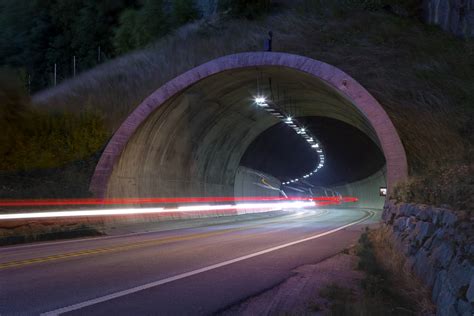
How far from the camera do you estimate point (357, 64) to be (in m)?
28.9

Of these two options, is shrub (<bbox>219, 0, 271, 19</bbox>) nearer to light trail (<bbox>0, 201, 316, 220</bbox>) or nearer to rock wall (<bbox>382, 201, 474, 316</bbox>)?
light trail (<bbox>0, 201, 316, 220</bbox>)

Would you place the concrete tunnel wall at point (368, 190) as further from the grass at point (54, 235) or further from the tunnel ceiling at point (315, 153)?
the grass at point (54, 235)

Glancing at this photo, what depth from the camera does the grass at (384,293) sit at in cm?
759

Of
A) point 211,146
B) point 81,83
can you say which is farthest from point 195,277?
point 81,83

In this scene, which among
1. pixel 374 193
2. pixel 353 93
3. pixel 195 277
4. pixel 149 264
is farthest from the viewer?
pixel 374 193

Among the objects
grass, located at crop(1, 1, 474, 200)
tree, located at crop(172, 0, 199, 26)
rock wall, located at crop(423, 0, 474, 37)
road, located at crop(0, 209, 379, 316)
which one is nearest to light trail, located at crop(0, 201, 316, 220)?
A: road, located at crop(0, 209, 379, 316)

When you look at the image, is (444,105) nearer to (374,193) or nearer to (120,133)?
(120,133)

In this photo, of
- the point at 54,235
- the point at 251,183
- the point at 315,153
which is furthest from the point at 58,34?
the point at 54,235

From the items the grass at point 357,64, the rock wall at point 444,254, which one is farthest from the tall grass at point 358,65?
the rock wall at point 444,254

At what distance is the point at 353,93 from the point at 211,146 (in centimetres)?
1272

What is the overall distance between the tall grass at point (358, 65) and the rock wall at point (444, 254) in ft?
42.0

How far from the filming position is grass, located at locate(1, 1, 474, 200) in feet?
82.5

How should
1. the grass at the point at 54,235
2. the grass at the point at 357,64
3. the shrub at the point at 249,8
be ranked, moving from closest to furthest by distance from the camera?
the grass at the point at 54,235 < the grass at the point at 357,64 < the shrub at the point at 249,8

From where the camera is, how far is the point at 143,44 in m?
47.5
